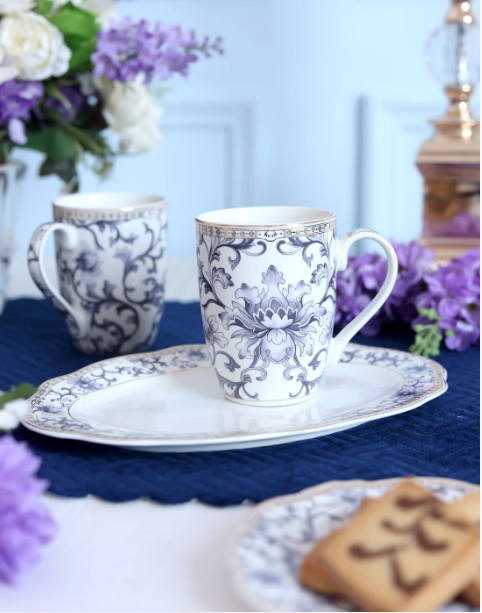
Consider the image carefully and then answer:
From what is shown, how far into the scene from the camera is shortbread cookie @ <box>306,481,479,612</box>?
0.96ft

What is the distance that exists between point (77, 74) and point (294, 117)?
878 mm

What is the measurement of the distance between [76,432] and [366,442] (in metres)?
0.19

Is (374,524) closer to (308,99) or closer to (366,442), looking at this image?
(366,442)

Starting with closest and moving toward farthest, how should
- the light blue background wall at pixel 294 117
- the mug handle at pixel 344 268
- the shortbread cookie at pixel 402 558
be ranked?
the shortbread cookie at pixel 402 558
the mug handle at pixel 344 268
the light blue background wall at pixel 294 117

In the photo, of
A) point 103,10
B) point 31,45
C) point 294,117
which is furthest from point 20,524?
point 294,117

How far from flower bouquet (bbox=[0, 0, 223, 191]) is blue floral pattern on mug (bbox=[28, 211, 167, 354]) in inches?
6.5

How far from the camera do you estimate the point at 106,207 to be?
71 cm

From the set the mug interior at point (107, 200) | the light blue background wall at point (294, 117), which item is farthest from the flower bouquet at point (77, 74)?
the light blue background wall at point (294, 117)

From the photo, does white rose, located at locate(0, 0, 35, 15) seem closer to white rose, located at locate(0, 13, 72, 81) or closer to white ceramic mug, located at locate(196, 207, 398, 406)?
white rose, located at locate(0, 13, 72, 81)

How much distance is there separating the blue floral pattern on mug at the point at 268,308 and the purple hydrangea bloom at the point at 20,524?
0.75 feet

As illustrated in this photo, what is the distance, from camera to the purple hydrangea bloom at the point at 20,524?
0.33 m

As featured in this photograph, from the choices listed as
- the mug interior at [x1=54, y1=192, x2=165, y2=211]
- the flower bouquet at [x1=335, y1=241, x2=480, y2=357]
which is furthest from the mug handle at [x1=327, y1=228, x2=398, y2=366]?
the mug interior at [x1=54, y1=192, x2=165, y2=211]

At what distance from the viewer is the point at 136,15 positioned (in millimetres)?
1616

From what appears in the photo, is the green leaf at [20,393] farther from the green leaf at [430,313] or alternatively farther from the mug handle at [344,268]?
the green leaf at [430,313]
